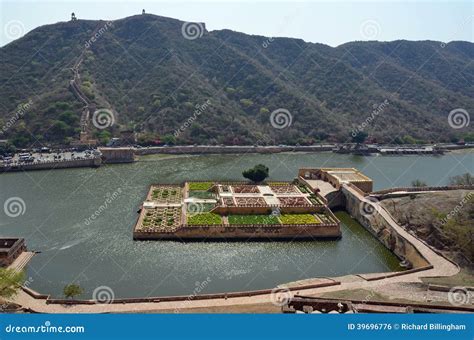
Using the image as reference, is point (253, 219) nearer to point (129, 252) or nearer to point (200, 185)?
point (129, 252)

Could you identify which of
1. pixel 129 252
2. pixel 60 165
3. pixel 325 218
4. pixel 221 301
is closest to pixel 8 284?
pixel 129 252

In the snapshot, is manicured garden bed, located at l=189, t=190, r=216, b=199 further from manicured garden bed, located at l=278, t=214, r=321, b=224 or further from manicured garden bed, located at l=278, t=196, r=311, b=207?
manicured garden bed, located at l=278, t=214, r=321, b=224

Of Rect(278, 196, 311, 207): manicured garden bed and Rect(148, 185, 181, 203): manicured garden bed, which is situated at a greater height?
Rect(278, 196, 311, 207): manicured garden bed

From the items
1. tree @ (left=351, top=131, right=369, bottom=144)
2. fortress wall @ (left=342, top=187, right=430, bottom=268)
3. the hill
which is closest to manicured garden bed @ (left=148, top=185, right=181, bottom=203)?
fortress wall @ (left=342, top=187, right=430, bottom=268)

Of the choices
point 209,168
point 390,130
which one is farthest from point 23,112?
point 390,130

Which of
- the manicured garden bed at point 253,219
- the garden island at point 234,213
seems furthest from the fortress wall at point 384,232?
the manicured garden bed at point 253,219

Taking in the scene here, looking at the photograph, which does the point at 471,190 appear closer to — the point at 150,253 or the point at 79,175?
the point at 150,253
